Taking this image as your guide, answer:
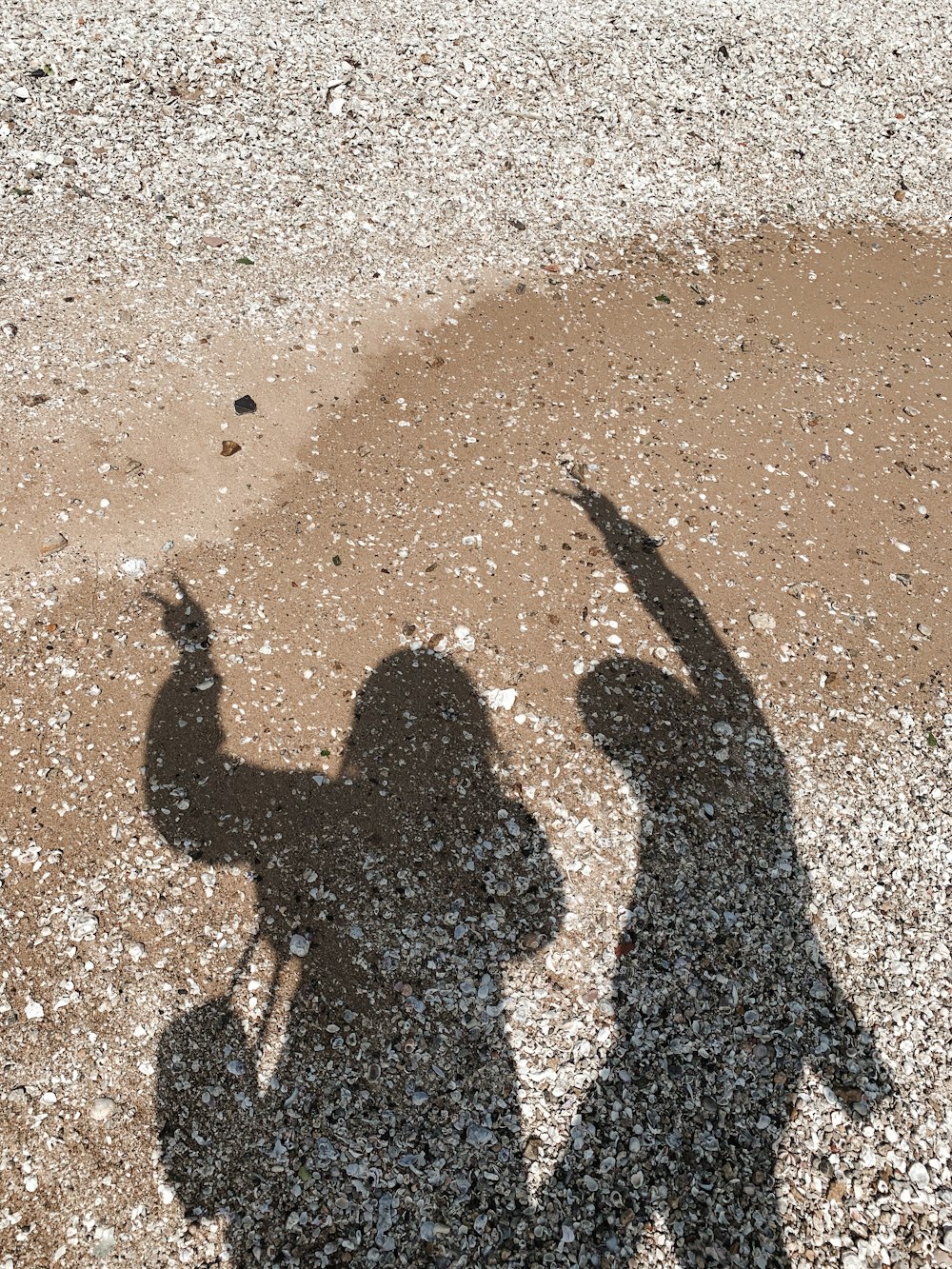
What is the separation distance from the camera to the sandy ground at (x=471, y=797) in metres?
5.35

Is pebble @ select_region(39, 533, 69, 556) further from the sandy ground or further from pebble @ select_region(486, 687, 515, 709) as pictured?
pebble @ select_region(486, 687, 515, 709)

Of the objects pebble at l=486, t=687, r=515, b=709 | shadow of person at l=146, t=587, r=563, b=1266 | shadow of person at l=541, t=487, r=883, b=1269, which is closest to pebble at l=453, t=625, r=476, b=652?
shadow of person at l=146, t=587, r=563, b=1266

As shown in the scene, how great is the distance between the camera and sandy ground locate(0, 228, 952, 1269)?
5.35 metres

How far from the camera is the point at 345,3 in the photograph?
14.1 meters

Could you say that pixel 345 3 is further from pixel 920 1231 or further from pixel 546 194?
pixel 920 1231

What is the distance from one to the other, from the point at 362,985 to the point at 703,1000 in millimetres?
2298

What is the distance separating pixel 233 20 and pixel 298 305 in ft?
20.9

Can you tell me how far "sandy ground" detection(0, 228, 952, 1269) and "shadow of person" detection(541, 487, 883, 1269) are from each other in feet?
0.09

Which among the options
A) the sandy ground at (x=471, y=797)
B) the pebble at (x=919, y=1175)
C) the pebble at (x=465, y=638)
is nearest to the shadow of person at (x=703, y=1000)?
the sandy ground at (x=471, y=797)

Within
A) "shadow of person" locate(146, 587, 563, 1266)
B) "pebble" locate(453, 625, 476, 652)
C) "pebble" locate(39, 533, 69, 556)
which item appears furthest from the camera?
"pebble" locate(39, 533, 69, 556)

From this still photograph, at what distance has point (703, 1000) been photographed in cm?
605

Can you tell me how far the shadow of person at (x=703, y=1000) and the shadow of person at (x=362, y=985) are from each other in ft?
2.12

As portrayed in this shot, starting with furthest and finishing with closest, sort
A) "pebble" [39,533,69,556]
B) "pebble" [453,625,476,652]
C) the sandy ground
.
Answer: "pebble" [39,533,69,556]
"pebble" [453,625,476,652]
the sandy ground

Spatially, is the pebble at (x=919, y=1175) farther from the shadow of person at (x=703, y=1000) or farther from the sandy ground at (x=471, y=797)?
the shadow of person at (x=703, y=1000)
